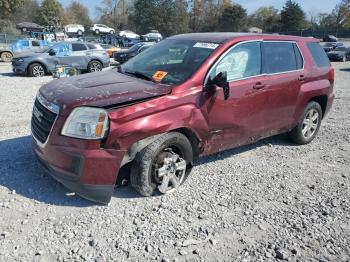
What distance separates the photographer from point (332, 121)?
7.80m

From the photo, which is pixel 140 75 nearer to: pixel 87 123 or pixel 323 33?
pixel 87 123

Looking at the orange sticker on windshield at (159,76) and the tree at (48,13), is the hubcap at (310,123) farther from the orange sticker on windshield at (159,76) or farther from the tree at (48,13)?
the tree at (48,13)

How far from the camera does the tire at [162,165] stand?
3.81m

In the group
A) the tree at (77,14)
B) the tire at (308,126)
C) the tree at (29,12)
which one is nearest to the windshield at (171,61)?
the tire at (308,126)

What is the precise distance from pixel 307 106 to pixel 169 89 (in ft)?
9.54

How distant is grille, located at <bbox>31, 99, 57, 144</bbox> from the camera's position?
12.3 feet

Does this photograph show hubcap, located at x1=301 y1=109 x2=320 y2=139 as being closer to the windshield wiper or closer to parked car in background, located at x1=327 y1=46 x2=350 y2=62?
the windshield wiper

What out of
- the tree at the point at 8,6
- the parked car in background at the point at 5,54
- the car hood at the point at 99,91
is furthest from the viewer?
the tree at the point at 8,6

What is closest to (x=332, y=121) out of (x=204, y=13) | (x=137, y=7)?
(x=137, y=7)

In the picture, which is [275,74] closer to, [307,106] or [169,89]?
[307,106]

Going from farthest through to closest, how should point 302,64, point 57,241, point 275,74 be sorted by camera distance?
point 302,64 → point 275,74 → point 57,241

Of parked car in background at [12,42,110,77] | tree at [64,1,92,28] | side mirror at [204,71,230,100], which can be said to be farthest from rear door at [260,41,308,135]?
tree at [64,1,92,28]

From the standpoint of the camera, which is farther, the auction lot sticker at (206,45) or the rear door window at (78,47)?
the rear door window at (78,47)

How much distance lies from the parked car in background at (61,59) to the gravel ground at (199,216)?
35.9 feet
